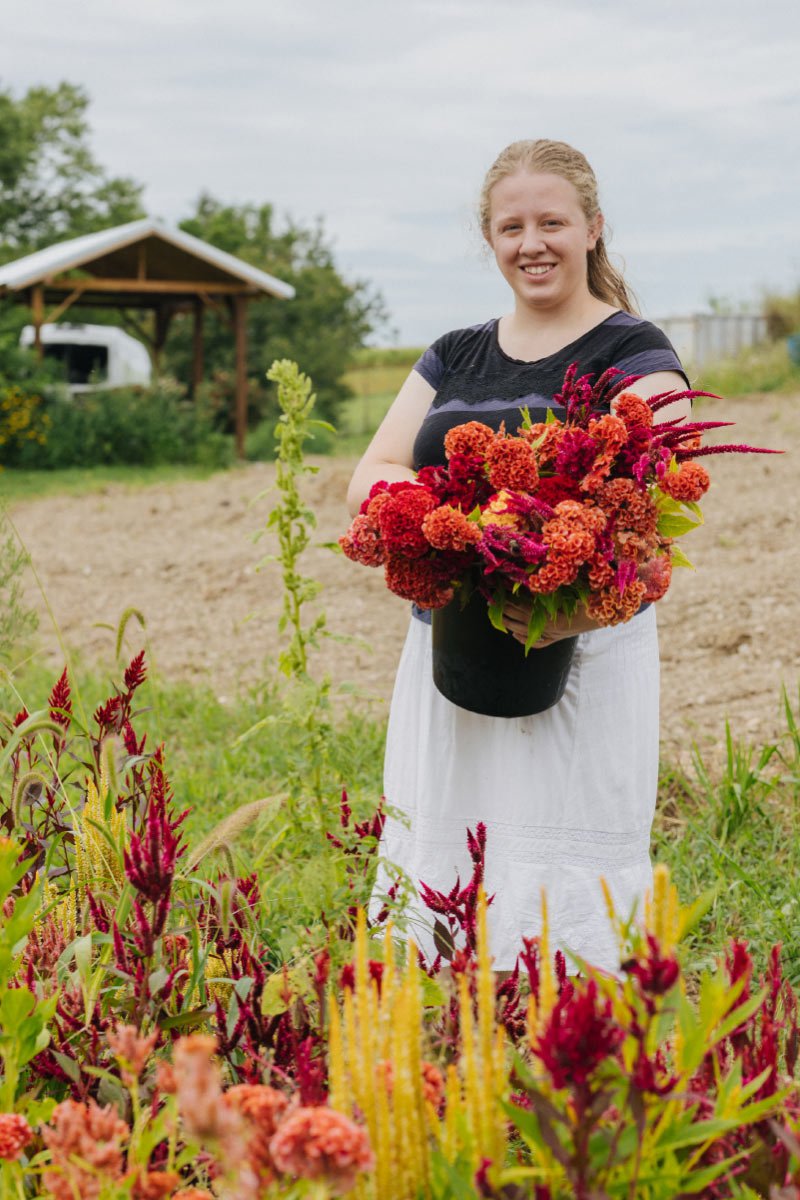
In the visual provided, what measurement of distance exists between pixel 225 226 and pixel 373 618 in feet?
68.7

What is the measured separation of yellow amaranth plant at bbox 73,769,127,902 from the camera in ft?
6.75

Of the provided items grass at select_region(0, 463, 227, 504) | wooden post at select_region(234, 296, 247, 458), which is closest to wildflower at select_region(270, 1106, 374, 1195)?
grass at select_region(0, 463, 227, 504)

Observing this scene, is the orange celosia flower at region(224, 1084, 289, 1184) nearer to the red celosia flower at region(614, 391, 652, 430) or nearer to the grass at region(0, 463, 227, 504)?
the red celosia flower at region(614, 391, 652, 430)

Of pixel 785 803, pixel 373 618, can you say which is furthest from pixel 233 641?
pixel 785 803

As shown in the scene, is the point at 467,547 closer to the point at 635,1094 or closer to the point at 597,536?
the point at 597,536

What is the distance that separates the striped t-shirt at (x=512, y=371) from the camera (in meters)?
2.45

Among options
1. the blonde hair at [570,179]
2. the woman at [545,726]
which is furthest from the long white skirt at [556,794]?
the blonde hair at [570,179]

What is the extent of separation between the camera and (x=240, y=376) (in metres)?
19.0

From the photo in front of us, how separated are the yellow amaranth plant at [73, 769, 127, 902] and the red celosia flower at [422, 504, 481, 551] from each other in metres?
0.70

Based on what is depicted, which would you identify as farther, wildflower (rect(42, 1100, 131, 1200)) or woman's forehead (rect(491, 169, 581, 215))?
woman's forehead (rect(491, 169, 581, 215))

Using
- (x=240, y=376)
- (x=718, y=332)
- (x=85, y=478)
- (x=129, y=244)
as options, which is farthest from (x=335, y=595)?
(x=718, y=332)

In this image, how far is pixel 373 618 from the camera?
23.4 ft

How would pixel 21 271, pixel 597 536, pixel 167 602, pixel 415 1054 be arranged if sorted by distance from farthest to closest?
1. pixel 21 271
2. pixel 167 602
3. pixel 597 536
4. pixel 415 1054

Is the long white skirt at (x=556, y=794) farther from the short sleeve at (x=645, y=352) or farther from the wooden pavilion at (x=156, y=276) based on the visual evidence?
the wooden pavilion at (x=156, y=276)
